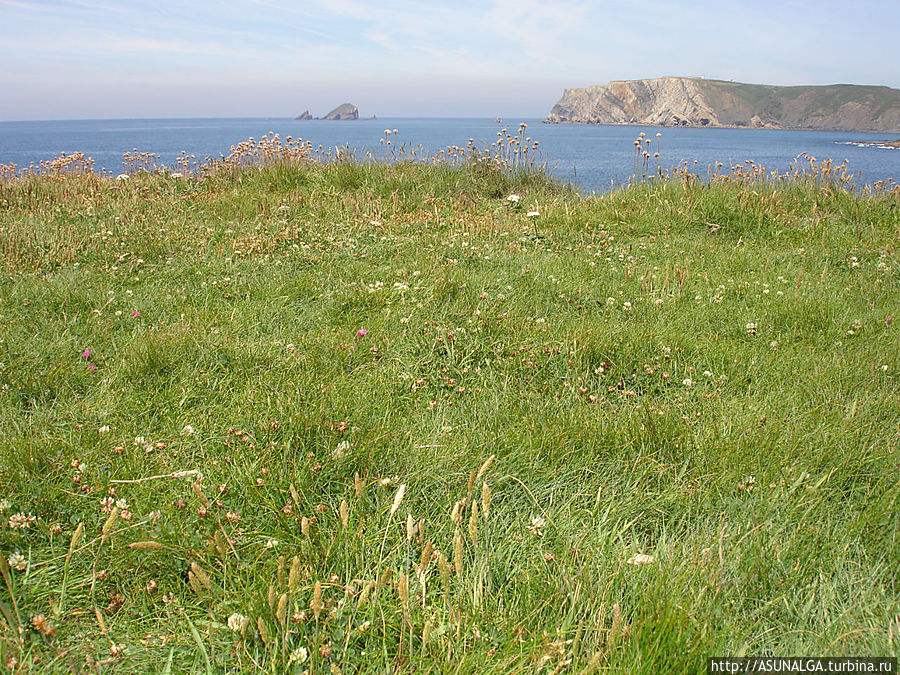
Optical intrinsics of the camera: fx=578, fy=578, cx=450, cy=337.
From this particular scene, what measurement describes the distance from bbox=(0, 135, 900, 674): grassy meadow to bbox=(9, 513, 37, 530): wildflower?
0.15 feet

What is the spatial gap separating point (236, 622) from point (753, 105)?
21689cm

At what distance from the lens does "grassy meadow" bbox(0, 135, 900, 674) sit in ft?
5.45

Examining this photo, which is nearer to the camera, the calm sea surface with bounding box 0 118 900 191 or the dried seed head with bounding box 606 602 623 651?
the dried seed head with bounding box 606 602 623 651

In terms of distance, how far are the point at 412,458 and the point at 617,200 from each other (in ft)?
22.1

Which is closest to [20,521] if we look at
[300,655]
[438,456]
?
[300,655]

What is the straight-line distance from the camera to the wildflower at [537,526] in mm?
2096

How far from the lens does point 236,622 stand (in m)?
1.62

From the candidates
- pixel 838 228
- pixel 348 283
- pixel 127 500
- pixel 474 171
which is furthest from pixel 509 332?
pixel 474 171

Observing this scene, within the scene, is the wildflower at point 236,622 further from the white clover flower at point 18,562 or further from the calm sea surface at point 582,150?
the calm sea surface at point 582,150

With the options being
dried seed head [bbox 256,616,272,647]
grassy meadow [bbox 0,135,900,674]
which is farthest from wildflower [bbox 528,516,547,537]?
dried seed head [bbox 256,616,272,647]

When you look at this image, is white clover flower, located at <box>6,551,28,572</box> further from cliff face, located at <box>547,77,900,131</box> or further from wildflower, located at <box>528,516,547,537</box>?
cliff face, located at <box>547,77,900,131</box>

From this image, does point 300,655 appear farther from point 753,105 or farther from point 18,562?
point 753,105

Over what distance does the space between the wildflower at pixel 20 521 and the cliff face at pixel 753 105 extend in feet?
637

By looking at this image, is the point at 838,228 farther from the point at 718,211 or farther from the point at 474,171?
the point at 474,171
